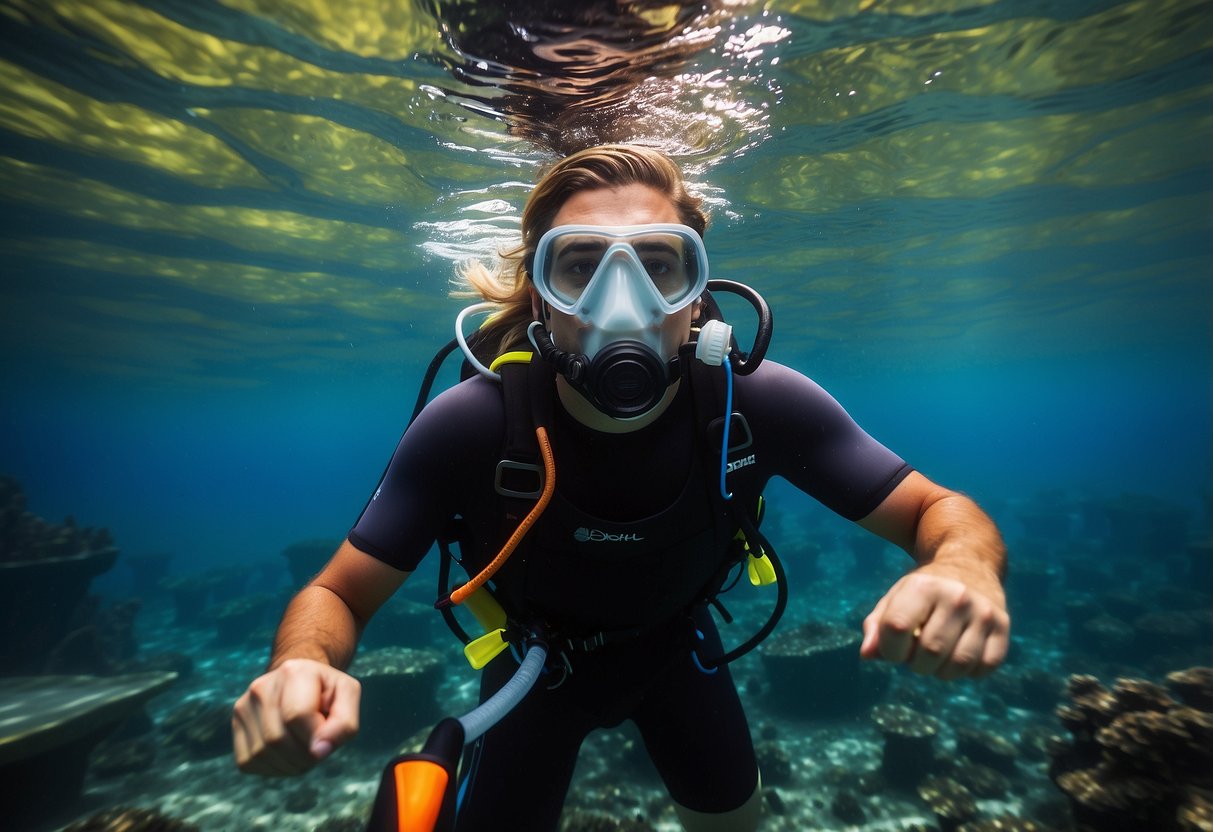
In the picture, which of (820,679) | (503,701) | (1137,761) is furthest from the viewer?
(820,679)

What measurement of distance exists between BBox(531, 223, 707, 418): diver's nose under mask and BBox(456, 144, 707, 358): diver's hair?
0.32 m

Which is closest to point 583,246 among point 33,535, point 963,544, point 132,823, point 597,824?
point 963,544

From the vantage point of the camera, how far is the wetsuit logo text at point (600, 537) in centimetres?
284

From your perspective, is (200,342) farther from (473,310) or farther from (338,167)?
(473,310)

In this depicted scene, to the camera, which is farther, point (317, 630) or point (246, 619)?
point (246, 619)

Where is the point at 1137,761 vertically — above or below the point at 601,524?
below

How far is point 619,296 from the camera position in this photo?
2.73 m

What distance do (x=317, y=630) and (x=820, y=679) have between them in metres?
9.69

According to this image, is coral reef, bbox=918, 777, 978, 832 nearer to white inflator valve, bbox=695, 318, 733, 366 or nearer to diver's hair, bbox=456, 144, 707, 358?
white inflator valve, bbox=695, 318, 733, 366

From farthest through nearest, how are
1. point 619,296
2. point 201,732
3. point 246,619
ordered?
point 246,619, point 201,732, point 619,296

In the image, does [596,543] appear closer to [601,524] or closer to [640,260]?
[601,524]

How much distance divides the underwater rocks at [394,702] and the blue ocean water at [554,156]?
744cm

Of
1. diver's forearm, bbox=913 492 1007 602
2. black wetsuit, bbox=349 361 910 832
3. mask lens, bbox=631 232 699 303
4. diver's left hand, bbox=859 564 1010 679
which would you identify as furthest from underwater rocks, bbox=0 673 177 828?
diver's forearm, bbox=913 492 1007 602

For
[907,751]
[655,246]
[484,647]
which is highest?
[655,246]
